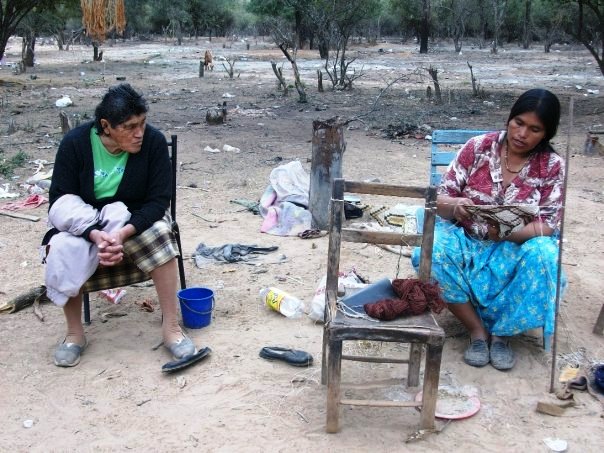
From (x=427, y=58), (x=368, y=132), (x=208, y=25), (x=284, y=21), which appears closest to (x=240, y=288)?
(x=368, y=132)

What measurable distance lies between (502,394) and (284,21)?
34.0m

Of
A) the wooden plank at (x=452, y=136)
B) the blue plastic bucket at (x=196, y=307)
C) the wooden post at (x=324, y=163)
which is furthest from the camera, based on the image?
the wooden post at (x=324, y=163)

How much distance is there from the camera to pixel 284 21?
114 ft

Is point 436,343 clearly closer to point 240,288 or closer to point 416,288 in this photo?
point 416,288

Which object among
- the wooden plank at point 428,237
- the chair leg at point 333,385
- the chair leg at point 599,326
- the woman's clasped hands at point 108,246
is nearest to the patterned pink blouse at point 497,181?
the wooden plank at point 428,237

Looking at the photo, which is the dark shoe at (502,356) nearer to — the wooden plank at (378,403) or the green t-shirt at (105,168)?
the wooden plank at (378,403)

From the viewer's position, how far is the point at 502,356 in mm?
3293

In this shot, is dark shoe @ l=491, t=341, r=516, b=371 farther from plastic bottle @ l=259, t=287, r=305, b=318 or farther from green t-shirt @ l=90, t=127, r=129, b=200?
green t-shirt @ l=90, t=127, r=129, b=200

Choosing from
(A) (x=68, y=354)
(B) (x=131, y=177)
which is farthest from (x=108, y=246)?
(A) (x=68, y=354)

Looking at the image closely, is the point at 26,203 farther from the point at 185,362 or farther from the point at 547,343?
the point at 547,343

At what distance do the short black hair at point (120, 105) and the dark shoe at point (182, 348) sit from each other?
3.97 feet

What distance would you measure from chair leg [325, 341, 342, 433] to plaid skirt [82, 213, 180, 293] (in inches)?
45.8

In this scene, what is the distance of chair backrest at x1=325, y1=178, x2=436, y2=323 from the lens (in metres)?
2.85

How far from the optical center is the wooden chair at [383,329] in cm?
255
